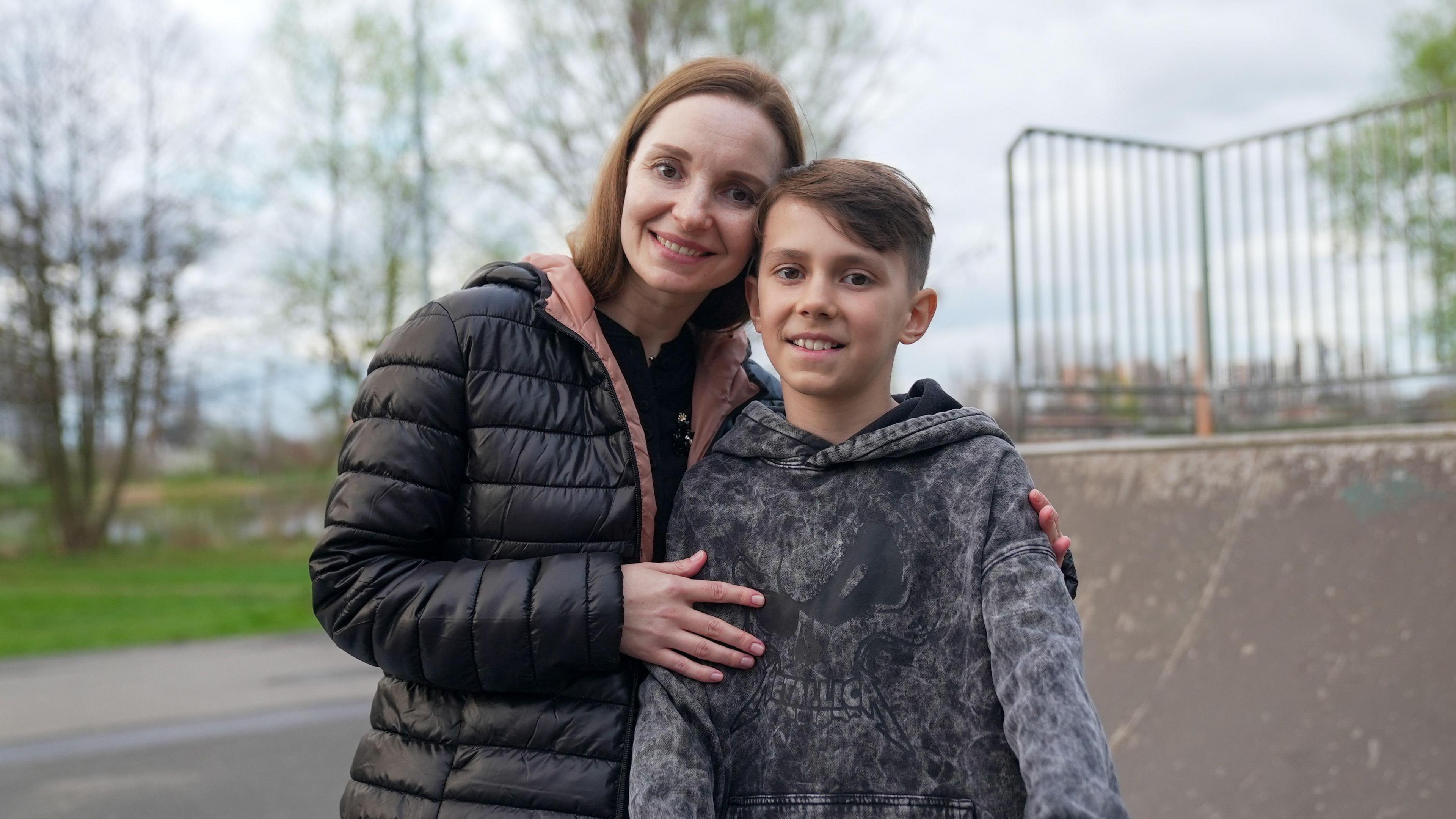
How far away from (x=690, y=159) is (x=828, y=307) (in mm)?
462

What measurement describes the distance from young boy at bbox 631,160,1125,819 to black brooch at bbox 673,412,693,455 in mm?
190

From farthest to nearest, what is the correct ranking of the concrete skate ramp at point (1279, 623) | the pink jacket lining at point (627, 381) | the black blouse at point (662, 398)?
the concrete skate ramp at point (1279, 623), the black blouse at point (662, 398), the pink jacket lining at point (627, 381)

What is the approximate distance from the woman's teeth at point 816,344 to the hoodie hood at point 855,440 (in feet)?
0.45

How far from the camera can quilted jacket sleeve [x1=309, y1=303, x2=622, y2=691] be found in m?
1.74

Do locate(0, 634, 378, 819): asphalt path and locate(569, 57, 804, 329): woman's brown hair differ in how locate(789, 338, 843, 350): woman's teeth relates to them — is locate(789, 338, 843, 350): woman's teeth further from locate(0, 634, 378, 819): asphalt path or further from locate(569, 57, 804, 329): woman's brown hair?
locate(0, 634, 378, 819): asphalt path

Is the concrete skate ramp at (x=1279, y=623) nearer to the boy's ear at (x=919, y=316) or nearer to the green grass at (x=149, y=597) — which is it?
the boy's ear at (x=919, y=316)

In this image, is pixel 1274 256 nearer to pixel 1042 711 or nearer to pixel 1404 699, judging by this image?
pixel 1404 699

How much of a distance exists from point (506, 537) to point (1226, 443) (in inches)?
125

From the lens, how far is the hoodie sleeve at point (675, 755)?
1.58m

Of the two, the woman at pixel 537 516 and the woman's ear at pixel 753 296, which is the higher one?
the woman's ear at pixel 753 296

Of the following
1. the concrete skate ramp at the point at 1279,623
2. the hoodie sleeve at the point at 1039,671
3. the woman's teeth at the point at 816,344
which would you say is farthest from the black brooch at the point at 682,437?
the concrete skate ramp at the point at 1279,623

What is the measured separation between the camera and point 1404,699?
11.5 feet

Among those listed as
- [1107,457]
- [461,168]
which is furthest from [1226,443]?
[461,168]

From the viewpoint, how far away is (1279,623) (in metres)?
3.80
